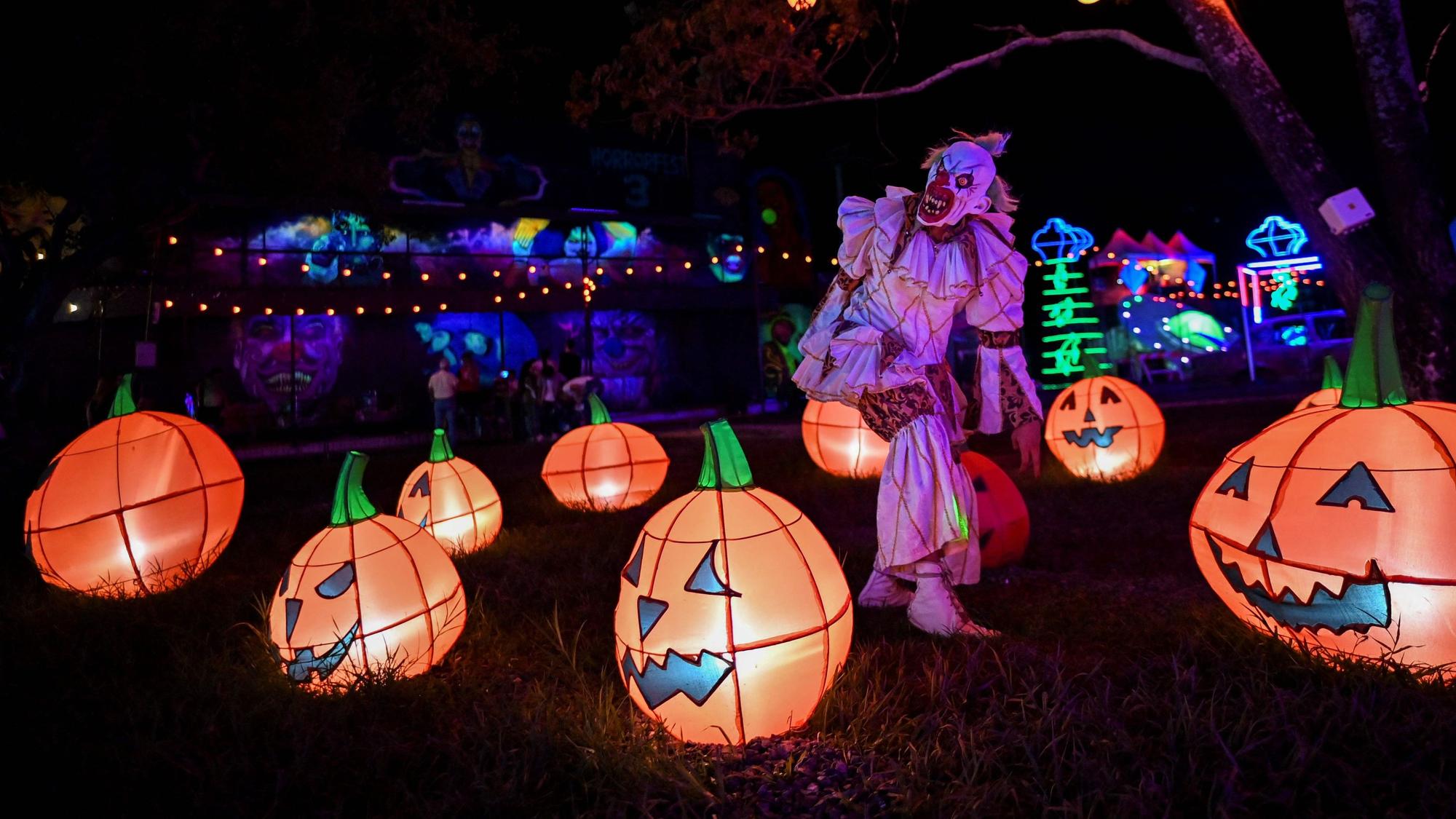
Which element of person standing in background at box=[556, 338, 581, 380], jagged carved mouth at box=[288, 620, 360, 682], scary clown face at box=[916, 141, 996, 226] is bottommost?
jagged carved mouth at box=[288, 620, 360, 682]

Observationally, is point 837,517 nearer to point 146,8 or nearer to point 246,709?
point 246,709

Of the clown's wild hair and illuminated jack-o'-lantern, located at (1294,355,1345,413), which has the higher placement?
the clown's wild hair

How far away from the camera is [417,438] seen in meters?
16.8

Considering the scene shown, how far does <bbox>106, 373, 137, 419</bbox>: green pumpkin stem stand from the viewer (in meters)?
4.86

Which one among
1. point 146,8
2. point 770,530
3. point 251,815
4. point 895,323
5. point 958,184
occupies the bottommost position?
point 251,815

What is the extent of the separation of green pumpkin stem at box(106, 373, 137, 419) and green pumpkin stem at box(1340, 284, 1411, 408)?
561cm

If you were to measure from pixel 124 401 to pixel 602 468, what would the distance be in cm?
310

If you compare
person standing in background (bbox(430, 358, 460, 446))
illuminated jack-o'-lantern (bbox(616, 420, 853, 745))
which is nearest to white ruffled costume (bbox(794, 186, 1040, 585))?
illuminated jack-o'-lantern (bbox(616, 420, 853, 745))

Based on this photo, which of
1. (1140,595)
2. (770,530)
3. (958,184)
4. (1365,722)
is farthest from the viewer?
(1140,595)

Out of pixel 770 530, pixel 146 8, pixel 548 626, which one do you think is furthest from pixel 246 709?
pixel 146 8

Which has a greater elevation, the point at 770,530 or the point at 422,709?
the point at 770,530

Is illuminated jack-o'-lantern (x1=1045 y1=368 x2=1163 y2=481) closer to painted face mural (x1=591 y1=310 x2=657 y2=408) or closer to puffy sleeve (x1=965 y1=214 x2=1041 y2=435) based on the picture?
puffy sleeve (x1=965 y1=214 x2=1041 y2=435)

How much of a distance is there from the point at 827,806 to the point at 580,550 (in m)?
3.24

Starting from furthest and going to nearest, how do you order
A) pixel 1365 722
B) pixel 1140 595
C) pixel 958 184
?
pixel 1140 595 → pixel 958 184 → pixel 1365 722
